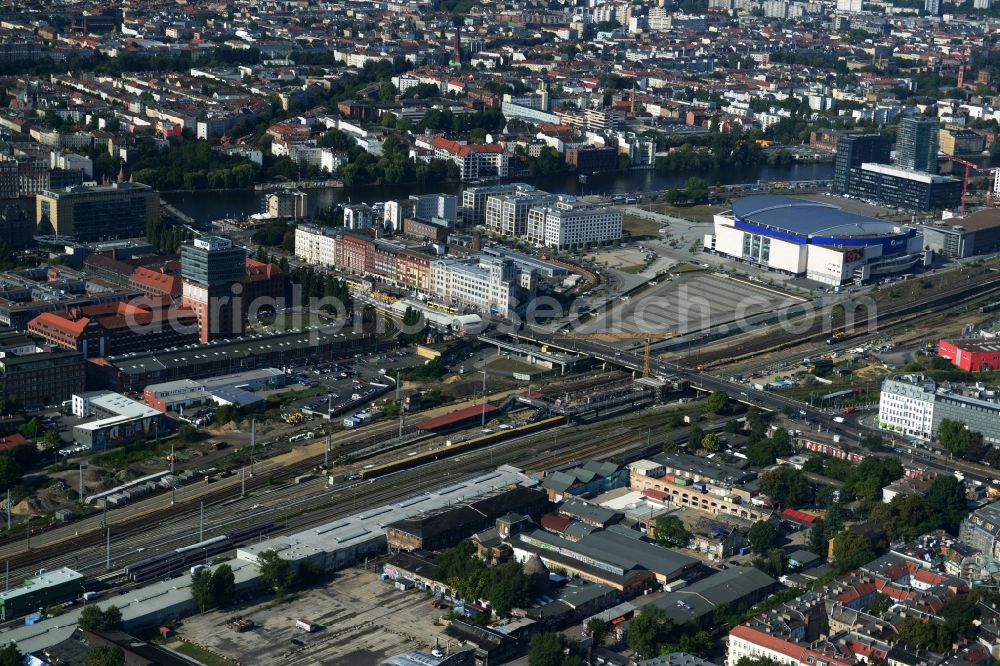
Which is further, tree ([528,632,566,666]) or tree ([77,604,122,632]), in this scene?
tree ([77,604,122,632])

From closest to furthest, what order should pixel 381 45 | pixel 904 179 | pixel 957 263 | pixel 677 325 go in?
Answer: pixel 677 325
pixel 957 263
pixel 904 179
pixel 381 45

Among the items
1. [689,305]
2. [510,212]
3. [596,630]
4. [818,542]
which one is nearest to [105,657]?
[596,630]

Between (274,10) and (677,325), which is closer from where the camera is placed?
(677,325)

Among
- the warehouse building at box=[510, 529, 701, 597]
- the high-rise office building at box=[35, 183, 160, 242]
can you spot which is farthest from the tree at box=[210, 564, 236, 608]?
the high-rise office building at box=[35, 183, 160, 242]

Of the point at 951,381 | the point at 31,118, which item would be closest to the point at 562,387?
the point at 951,381

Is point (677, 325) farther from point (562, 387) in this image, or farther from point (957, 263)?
point (957, 263)

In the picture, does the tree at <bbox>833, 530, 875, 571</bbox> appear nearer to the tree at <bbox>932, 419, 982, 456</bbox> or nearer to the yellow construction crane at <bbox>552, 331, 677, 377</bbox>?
the tree at <bbox>932, 419, 982, 456</bbox>

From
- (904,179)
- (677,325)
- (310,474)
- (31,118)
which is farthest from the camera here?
(31,118)
